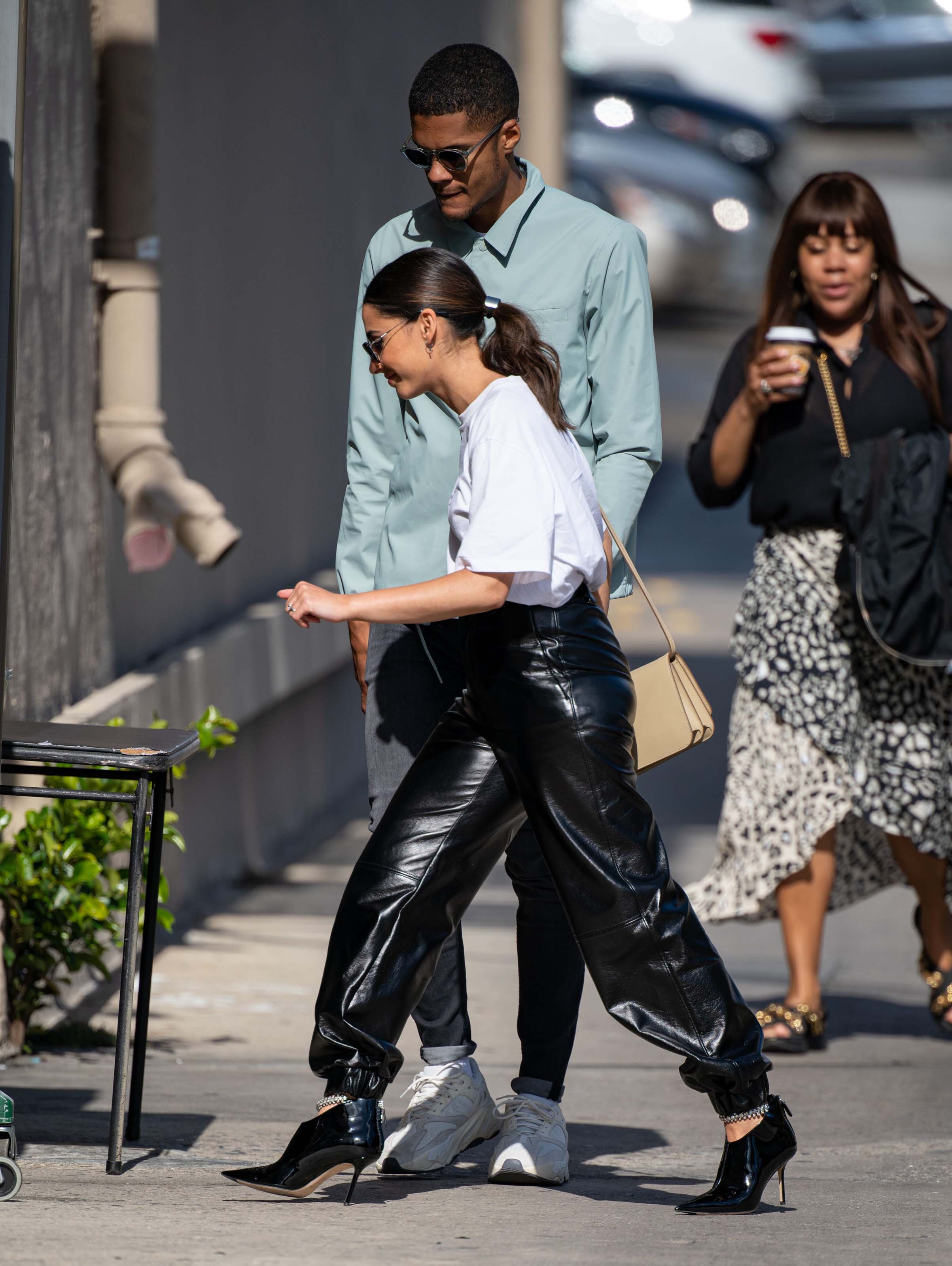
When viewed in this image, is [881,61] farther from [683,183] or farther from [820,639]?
[820,639]

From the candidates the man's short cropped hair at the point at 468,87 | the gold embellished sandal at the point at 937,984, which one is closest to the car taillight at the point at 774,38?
the gold embellished sandal at the point at 937,984

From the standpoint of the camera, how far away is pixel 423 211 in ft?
12.5

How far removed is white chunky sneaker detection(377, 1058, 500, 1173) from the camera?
11.9ft

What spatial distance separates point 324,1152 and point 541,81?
35.6 feet

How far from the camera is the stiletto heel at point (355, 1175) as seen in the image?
3246 millimetres

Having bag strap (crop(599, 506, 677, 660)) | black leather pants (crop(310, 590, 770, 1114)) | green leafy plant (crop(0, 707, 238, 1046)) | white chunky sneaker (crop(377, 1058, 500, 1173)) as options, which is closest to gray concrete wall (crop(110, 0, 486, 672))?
green leafy plant (crop(0, 707, 238, 1046))

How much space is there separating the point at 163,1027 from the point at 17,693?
3.16 ft

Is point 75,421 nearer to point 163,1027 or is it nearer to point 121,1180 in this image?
point 163,1027

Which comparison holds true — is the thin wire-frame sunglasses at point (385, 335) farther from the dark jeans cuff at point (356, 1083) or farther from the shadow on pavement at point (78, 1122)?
the shadow on pavement at point (78, 1122)

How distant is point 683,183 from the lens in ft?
56.2

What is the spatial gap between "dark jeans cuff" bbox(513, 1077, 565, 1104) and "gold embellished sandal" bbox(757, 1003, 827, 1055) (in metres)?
1.38

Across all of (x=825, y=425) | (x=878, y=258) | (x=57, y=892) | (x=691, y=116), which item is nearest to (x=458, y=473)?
(x=57, y=892)

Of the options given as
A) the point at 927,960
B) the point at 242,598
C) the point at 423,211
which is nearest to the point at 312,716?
the point at 242,598

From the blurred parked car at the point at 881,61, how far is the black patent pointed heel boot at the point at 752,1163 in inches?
743
